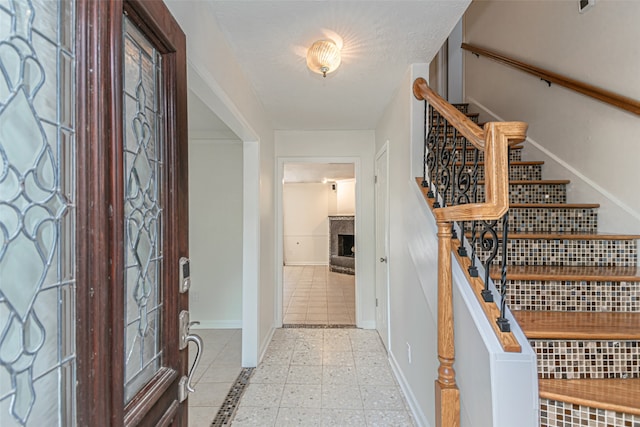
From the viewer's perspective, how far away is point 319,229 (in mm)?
9195

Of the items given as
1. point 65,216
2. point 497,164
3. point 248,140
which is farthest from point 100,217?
point 248,140

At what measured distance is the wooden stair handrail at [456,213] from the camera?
1.03 m

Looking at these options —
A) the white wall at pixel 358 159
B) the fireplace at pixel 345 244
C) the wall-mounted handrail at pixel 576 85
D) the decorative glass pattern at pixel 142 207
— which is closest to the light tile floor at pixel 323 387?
the white wall at pixel 358 159

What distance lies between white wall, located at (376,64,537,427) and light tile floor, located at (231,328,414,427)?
0.18m

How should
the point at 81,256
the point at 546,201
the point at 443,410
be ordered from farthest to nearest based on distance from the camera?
the point at 546,201 → the point at 443,410 → the point at 81,256

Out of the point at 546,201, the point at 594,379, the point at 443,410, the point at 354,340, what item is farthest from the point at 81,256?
the point at 354,340

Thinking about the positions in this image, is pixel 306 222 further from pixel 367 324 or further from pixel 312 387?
pixel 312 387

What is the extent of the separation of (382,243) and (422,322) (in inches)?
60.0

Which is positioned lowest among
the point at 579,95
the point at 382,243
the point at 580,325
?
the point at 580,325

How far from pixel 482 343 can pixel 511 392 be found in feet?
0.55

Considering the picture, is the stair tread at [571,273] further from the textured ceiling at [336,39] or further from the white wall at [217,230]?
the white wall at [217,230]

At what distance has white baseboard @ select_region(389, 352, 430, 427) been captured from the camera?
1.90 meters

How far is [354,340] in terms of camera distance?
132 inches

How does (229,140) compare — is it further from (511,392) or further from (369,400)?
(511,392)
